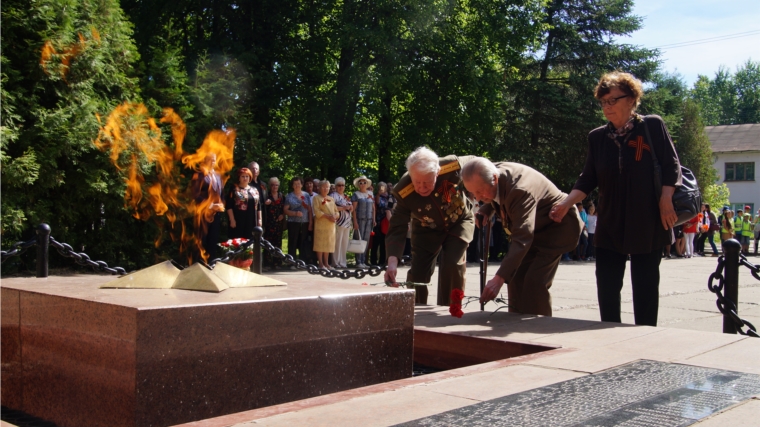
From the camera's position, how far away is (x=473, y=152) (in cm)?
2475

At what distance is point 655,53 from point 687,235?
1012cm

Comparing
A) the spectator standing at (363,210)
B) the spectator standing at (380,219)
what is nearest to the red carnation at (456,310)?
the spectator standing at (363,210)

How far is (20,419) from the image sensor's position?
13.5 feet

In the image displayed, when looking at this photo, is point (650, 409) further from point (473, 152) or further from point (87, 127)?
point (473, 152)

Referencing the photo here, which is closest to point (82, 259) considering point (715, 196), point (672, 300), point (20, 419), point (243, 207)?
point (20, 419)

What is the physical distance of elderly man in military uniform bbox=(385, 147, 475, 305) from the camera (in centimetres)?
646

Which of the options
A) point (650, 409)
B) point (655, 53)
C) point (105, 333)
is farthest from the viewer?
point (655, 53)

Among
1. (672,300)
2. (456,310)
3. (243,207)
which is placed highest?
(243,207)

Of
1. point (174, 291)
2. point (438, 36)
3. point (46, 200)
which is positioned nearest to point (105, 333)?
point (174, 291)

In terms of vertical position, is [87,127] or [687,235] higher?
[87,127]

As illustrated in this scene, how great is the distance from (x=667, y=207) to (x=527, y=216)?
38.1 inches

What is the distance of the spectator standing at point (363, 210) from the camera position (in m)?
15.5

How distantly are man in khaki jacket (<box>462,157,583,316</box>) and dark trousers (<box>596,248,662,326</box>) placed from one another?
1.25ft

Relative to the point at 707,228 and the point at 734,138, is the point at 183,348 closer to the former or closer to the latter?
the point at 707,228
